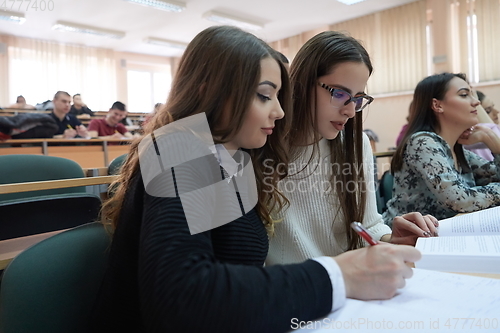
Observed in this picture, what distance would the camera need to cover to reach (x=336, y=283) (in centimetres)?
49

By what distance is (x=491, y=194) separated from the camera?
1418 mm

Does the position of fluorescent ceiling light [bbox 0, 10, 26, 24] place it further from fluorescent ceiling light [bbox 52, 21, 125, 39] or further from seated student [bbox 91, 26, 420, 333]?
seated student [bbox 91, 26, 420, 333]

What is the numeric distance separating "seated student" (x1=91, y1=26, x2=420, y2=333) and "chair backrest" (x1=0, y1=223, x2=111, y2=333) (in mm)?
72

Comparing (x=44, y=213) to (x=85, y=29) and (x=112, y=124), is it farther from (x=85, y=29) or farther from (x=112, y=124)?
(x=85, y=29)

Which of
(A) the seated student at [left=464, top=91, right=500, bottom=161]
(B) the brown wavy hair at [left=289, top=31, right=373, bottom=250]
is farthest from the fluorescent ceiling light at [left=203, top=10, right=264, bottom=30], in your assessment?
(B) the brown wavy hair at [left=289, top=31, right=373, bottom=250]

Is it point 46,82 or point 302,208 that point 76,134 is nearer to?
point 46,82

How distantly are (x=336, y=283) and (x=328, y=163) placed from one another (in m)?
0.71

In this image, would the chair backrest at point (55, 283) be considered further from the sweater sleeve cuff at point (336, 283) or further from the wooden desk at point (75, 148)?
the wooden desk at point (75, 148)

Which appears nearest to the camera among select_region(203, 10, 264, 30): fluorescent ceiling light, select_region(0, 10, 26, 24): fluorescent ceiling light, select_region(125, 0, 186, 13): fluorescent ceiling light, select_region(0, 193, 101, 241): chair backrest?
select_region(0, 193, 101, 241): chair backrest

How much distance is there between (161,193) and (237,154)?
32 cm

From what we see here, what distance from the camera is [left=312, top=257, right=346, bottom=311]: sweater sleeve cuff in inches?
19.0

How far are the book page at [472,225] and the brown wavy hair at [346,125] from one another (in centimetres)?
23

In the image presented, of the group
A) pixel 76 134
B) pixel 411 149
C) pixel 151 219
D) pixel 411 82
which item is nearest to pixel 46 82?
pixel 76 134

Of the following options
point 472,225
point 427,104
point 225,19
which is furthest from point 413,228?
point 225,19
